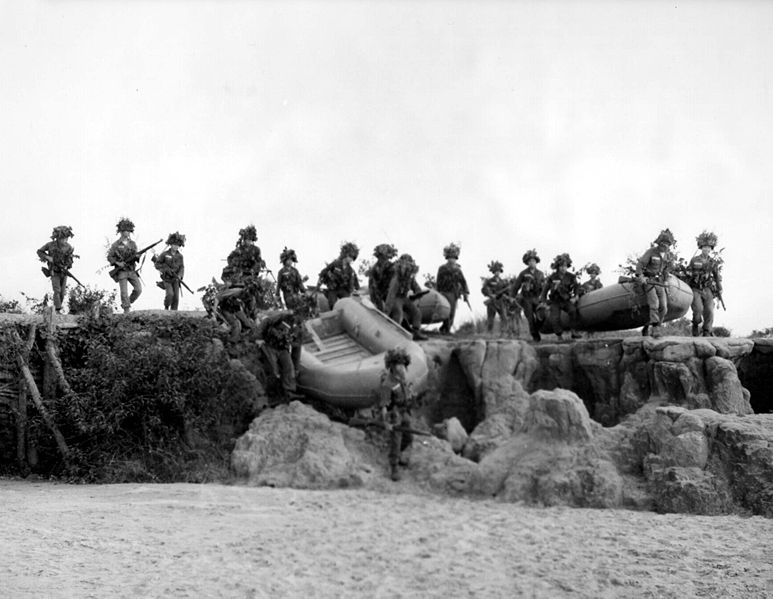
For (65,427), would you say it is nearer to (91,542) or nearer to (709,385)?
(91,542)

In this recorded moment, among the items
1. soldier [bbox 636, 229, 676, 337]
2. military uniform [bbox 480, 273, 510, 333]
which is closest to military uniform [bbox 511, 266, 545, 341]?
military uniform [bbox 480, 273, 510, 333]

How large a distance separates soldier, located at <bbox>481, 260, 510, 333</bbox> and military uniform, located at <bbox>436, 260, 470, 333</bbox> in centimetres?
165

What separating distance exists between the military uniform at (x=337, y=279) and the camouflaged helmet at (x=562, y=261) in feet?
12.6

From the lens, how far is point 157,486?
13242mm

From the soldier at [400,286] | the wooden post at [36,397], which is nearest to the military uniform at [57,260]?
the wooden post at [36,397]

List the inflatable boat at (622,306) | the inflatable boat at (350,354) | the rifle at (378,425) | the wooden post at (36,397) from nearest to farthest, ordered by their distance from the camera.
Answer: the rifle at (378,425)
the wooden post at (36,397)
the inflatable boat at (350,354)
the inflatable boat at (622,306)

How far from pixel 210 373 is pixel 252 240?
320 cm

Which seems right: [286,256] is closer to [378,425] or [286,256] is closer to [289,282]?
[289,282]

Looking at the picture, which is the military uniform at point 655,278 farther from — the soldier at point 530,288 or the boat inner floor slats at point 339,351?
the boat inner floor slats at point 339,351

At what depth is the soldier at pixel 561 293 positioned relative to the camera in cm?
1781

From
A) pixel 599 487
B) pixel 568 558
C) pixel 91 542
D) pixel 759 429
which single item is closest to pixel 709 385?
pixel 759 429

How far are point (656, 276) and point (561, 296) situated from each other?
84.5 inches

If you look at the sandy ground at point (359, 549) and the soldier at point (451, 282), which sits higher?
the soldier at point (451, 282)

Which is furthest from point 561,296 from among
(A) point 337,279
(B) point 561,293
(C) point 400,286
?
(A) point 337,279
